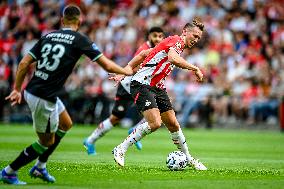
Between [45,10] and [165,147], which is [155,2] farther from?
[165,147]

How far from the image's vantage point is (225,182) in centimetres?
1067

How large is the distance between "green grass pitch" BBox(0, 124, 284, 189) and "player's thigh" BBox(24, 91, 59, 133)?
2.61 ft

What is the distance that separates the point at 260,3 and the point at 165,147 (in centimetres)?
1371

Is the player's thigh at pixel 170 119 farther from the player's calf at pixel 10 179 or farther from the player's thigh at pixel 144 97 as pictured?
the player's calf at pixel 10 179

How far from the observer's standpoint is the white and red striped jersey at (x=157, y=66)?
12.8 meters

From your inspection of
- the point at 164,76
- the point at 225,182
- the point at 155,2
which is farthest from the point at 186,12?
the point at 225,182

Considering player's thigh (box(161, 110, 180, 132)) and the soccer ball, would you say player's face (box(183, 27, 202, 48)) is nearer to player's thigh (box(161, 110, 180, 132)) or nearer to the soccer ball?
player's thigh (box(161, 110, 180, 132))

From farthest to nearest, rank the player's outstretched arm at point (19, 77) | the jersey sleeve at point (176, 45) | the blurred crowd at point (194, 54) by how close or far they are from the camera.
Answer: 1. the blurred crowd at point (194, 54)
2. the jersey sleeve at point (176, 45)
3. the player's outstretched arm at point (19, 77)

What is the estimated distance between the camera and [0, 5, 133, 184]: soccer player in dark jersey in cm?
995

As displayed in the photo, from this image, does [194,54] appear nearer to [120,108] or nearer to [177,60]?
[120,108]

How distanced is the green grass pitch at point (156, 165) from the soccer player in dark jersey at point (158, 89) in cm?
51

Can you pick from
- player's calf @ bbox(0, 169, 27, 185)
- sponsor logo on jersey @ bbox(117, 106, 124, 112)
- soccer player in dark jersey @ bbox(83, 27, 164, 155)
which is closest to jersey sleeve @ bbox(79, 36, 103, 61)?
player's calf @ bbox(0, 169, 27, 185)

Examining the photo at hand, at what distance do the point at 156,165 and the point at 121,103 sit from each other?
383 cm

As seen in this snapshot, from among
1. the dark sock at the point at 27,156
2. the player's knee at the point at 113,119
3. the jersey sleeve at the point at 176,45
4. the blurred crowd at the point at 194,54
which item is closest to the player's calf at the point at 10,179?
the dark sock at the point at 27,156
